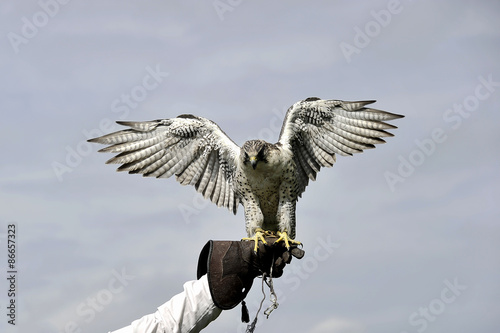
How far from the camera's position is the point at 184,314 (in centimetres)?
319

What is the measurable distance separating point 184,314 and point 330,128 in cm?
340

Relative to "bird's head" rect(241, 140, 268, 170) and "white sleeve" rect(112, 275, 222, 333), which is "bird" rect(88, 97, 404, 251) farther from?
"white sleeve" rect(112, 275, 222, 333)

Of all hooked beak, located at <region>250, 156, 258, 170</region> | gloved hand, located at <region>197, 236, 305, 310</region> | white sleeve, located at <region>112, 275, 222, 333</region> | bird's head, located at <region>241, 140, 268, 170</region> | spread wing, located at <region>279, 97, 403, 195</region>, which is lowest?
white sleeve, located at <region>112, 275, 222, 333</region>

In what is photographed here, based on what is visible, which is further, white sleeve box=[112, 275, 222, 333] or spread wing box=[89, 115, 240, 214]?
spread wing box=[89, 115, 240, 214]

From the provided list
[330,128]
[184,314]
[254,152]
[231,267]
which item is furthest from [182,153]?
[184,314]

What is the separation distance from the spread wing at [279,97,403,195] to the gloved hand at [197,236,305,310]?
6.55 feet

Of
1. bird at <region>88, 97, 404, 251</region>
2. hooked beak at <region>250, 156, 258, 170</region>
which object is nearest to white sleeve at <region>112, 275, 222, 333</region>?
hooked beak at <region>250, 156, 258, 170</region>

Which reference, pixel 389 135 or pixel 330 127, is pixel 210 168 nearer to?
pixel 330 127

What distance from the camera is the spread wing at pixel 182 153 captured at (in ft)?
20.1

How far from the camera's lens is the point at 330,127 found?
6.09 m

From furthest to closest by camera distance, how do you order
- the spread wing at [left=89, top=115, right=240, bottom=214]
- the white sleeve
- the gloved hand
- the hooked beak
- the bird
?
the spread wing at [left=89, top=115, right=240, bottom=214] → the bird → the hooked beak → the gloved hand → the white sleeve

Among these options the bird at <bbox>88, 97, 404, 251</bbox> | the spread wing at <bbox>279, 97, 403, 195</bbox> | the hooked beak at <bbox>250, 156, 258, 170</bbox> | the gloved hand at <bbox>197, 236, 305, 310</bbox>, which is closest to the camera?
the gloved hand at <bbox>197, 236, 305, 310</bbox>

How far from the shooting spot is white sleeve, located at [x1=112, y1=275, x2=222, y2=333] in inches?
122

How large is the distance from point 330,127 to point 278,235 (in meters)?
1.36
